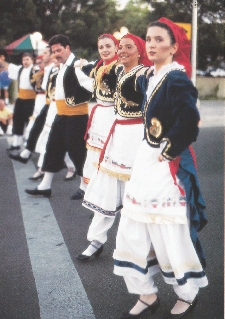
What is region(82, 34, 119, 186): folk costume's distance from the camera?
5591 mm

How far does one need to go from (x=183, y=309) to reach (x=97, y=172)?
1.45 m

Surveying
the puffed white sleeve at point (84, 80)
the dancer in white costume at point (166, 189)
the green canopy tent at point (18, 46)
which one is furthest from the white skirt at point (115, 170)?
the green canopy tent at point (18, 46)

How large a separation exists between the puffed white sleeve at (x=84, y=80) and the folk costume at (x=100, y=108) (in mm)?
67

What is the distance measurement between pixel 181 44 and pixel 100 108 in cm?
237

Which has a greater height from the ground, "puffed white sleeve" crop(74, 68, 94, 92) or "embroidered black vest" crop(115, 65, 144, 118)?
"embroidered black vest" crop(115, 65, 144, 118)

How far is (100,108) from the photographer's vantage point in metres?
6.10

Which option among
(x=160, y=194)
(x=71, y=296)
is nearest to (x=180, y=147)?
(x=160, y=194)

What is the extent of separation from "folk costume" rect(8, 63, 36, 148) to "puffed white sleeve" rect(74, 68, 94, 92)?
3884 mm

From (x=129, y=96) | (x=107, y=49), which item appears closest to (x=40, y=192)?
(x=107, y=49)

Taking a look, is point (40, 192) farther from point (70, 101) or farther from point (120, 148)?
point (120, 148)

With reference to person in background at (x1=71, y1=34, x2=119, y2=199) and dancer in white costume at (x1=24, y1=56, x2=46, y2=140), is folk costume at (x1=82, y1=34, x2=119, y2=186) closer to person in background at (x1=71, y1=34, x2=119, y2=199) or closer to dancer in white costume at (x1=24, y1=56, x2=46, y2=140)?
Result: person in background at (x1=71, y1=34, x2=119, y2=199)

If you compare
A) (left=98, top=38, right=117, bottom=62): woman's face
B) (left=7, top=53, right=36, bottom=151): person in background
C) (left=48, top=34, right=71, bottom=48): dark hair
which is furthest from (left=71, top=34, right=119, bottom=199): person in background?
(left=7, top=53, right=36, bottom=151): person in background

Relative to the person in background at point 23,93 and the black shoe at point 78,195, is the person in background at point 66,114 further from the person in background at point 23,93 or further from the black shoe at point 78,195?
the person in background at point 23,93

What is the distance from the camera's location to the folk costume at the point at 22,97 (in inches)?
405
